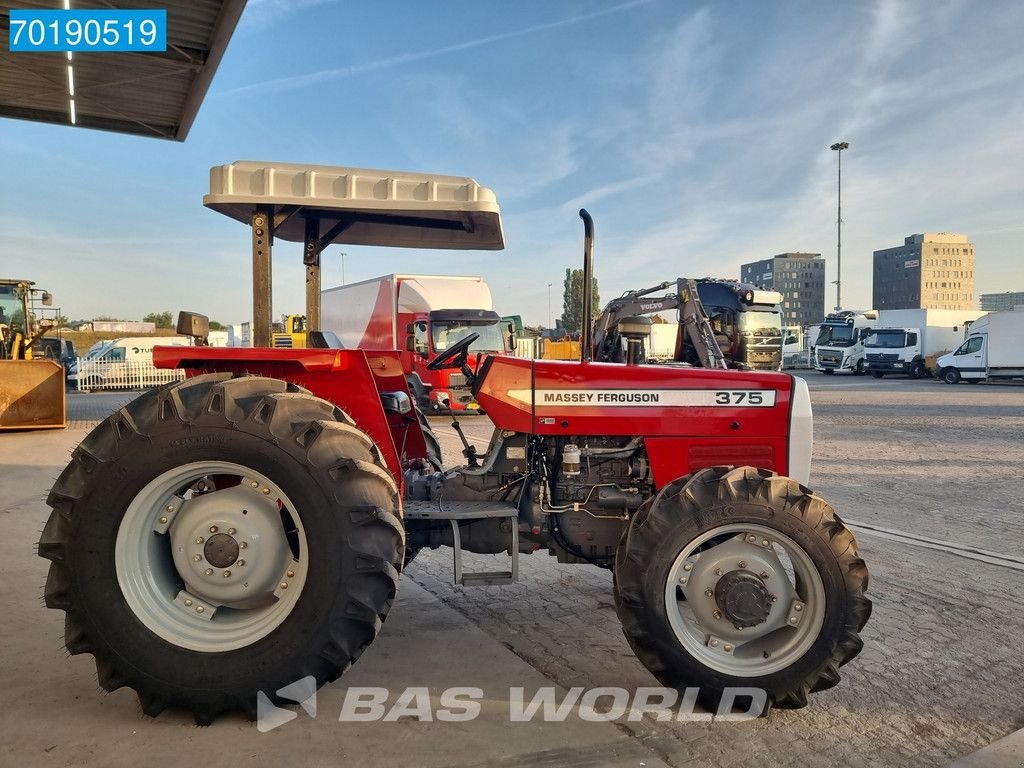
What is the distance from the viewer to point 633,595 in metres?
2.80

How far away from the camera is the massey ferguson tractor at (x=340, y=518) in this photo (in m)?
2.69

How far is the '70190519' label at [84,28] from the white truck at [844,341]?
3176cm

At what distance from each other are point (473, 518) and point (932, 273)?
10696 cm

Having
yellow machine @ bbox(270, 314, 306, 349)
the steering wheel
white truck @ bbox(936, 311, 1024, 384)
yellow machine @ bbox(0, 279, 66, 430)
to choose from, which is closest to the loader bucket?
yellow machine @ bbox(0, 279, 66, 430)

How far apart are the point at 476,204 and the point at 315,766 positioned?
229 centimetres

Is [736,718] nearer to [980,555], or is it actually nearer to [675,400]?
[675,400]

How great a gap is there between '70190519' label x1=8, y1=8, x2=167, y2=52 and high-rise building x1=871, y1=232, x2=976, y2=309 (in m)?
98.4

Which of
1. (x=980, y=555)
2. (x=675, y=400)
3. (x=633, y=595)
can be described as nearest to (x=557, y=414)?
(x=675, y=400)

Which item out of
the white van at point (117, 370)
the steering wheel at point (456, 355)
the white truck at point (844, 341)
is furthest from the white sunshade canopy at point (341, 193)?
the white truck at point (844, 341)

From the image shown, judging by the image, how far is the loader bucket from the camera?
38.4ft

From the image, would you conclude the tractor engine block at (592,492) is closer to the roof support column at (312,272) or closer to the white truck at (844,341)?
the roof support column at (312,272)

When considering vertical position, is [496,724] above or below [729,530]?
below

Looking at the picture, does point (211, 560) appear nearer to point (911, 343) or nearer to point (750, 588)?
point (750, 588)

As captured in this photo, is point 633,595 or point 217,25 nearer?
point 633,595
